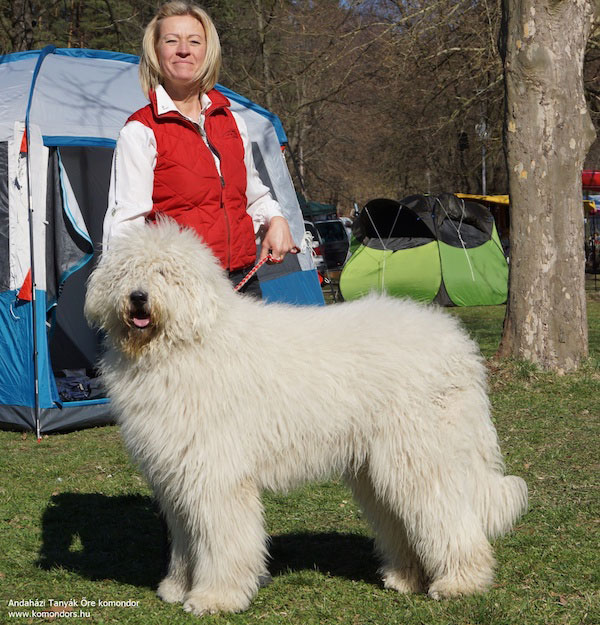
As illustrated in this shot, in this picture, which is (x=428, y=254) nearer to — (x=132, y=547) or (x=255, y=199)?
(x=132, y=547)

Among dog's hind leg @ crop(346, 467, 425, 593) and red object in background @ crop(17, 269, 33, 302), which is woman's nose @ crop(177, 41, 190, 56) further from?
red object in background @ crop(17, 269, 33, 302)

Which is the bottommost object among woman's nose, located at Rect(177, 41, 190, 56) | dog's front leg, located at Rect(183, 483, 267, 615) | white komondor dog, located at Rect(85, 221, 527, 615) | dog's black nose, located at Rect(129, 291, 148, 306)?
dog's front leg, located at Rect(183, 483, 267, 615)

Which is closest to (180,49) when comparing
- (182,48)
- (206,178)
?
(182,48)

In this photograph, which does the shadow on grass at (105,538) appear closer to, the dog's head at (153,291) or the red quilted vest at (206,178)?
the dog's head at (153,291)

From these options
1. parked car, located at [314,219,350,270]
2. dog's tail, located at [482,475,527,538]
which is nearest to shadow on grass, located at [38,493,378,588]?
dog's tail, located at [482,475,527,538]

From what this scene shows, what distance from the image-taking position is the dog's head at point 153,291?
124 inches

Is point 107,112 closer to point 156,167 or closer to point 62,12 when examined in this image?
point 156,167

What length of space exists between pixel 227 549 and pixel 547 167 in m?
5.73

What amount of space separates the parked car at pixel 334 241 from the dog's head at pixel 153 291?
23305 mm

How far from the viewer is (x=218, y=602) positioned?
3.36 m

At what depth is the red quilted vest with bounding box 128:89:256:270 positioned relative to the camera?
3.50 meters

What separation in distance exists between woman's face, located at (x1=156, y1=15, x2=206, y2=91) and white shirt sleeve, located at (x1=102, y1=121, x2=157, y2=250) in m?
0.27

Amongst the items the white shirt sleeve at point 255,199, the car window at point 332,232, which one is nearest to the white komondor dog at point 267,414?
the white shirt sleeve at point 255,199

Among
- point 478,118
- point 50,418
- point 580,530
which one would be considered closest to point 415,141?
point 478,118
